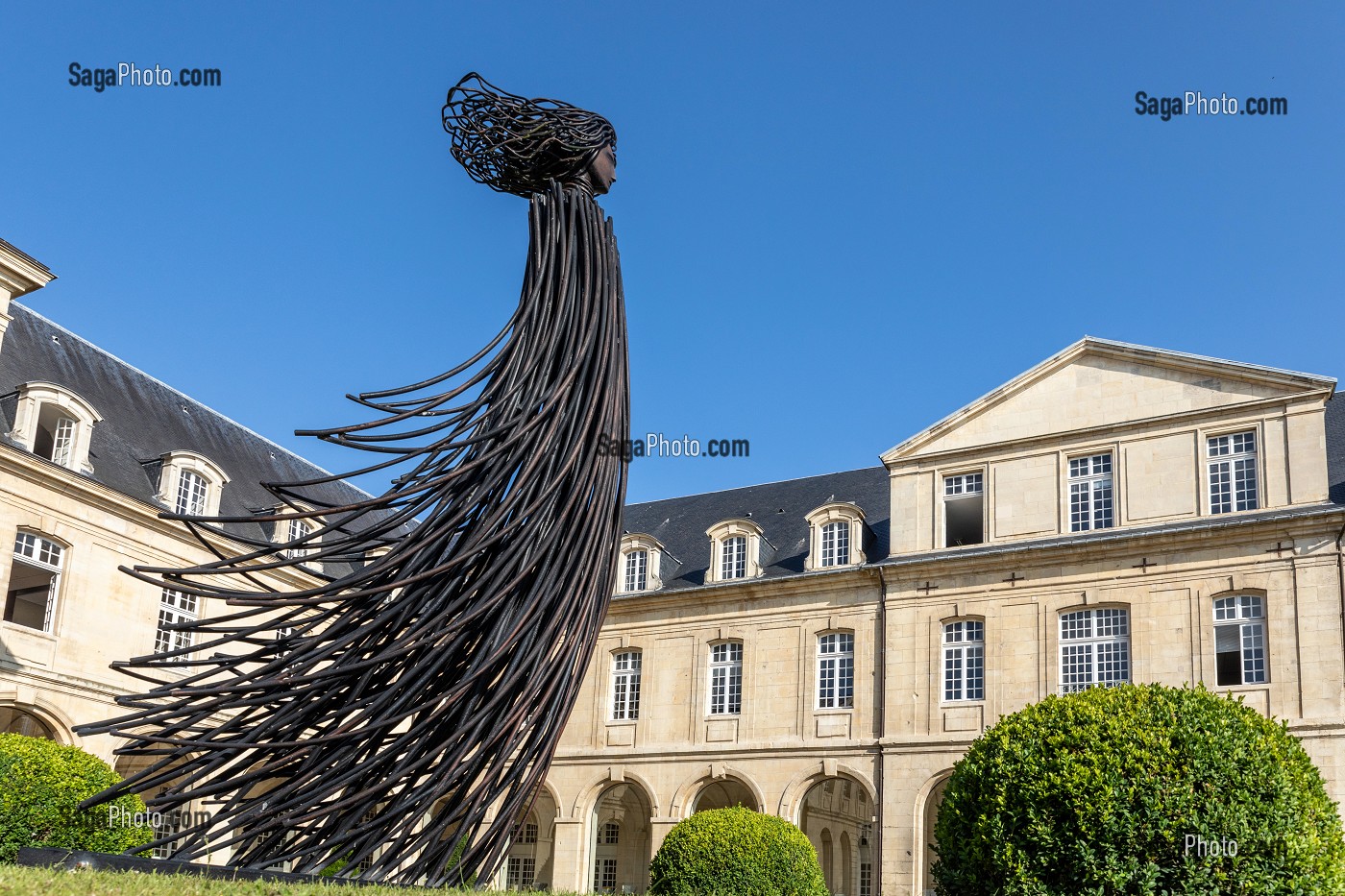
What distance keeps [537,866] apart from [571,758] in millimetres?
4931

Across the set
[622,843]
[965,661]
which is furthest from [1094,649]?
[622,843]

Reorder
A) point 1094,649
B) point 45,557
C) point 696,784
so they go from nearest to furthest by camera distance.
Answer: point 45,557
point 1094,649
point 696,784

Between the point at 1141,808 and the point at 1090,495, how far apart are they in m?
10.9

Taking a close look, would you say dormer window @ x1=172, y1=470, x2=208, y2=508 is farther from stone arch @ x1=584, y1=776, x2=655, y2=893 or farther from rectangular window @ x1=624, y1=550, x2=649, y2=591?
stone arch @ x1=584, y1=776, x2=655, y2=893

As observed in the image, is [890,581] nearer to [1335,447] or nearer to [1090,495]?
[1090,495]

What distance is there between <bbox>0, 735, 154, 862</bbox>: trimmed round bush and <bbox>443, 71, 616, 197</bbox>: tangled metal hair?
30.8 feet

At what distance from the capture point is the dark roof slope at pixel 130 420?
23047 mm

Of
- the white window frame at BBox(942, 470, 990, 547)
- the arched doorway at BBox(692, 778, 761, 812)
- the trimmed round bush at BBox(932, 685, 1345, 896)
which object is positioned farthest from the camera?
the arched doorway at BBox(692, 778, 761, 812)

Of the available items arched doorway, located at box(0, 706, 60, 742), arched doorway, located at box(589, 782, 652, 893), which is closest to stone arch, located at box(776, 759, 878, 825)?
arched doorway, located at box(589, 782, 652, 893)

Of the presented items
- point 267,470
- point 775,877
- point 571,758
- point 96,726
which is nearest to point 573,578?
point 96,726

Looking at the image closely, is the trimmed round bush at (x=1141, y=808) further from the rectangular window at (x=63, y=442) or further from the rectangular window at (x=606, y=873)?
the rectangular window at (x=606, y=873)

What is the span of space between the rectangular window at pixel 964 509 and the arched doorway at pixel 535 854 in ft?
37.4

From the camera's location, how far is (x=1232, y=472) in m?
22.0

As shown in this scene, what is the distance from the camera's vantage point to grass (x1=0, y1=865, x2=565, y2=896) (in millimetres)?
5750
